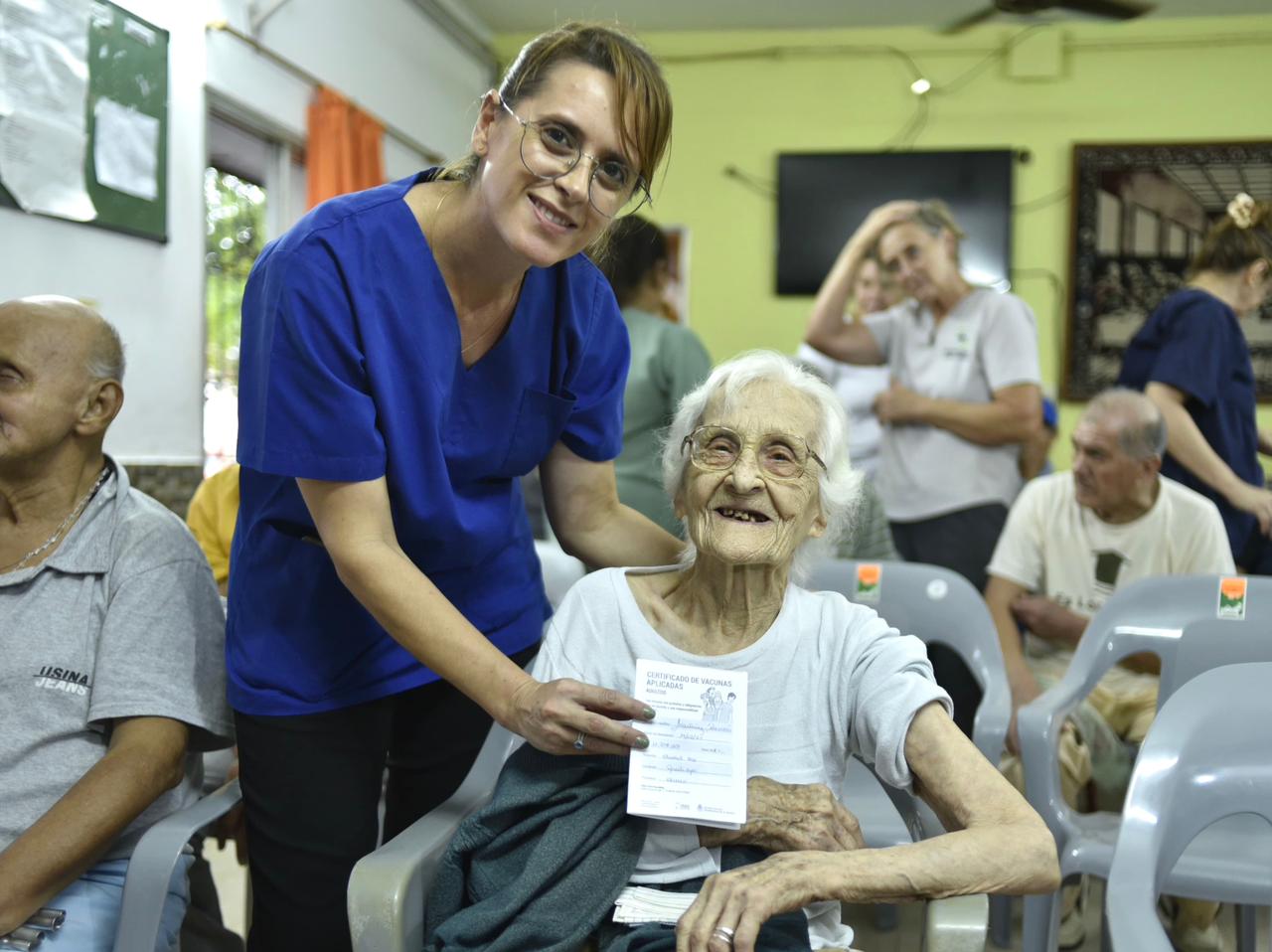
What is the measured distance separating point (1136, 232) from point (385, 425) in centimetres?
559

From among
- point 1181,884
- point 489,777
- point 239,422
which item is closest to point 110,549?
point 239,422

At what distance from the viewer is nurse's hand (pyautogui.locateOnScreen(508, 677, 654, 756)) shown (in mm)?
1229

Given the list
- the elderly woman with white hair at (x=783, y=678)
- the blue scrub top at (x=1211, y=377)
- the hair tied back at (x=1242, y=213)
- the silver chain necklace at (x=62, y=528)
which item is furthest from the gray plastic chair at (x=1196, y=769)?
the hair tied back at (x=1242, y=213)

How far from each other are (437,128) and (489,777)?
499 cm

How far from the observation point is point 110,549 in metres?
1.62

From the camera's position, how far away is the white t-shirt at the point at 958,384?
10.1ft

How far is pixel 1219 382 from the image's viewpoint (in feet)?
10.2

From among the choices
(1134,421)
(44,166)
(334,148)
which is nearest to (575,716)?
(1134,421)

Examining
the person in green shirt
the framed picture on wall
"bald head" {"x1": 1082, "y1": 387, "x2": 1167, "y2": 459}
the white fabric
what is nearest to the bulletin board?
the person in green shirt

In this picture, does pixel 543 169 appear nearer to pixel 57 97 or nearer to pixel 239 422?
pixel 239 422

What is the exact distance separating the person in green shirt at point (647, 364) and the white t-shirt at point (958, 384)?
2.03 feet

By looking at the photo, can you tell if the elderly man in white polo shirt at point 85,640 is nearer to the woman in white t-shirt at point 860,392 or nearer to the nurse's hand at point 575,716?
the nurse's hand at point 575,716

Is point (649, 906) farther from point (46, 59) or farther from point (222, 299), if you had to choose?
point (222, 299)

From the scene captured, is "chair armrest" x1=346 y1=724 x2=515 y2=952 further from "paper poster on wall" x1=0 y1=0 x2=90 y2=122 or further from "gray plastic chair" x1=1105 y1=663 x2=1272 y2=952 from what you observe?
"paper poster on wall" x1=0 y1=0 x2=90 y2=122
